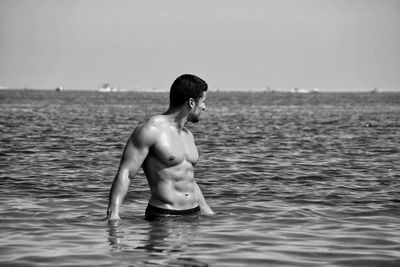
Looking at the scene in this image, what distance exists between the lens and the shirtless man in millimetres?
8023

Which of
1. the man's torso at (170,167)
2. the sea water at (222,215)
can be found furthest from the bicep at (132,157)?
the sea water at (222,215)

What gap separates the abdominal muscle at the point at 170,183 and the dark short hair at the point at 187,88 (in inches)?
30.3

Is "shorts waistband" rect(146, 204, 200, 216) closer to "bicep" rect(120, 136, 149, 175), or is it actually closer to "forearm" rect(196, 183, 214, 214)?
"forearm" rect(196, 183, 214, 214)

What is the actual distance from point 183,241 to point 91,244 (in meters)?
1.01

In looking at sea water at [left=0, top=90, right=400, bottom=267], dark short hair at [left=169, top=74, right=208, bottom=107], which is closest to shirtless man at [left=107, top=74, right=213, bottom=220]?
dark short hair at [left=169, top=74, right=208, bottom=107]

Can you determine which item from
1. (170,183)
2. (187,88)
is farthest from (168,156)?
(187,88)

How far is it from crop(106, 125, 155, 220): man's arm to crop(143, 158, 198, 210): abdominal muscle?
0.27 m

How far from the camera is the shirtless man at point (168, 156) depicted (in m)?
8.02

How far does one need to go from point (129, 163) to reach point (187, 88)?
1048 mm

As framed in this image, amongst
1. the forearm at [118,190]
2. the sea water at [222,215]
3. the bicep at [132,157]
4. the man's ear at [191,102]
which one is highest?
the man's ear at [191,102]

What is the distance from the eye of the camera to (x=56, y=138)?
2833 cm

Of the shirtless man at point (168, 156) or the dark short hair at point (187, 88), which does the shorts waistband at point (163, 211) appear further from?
the dark short hair at point (187, 88)

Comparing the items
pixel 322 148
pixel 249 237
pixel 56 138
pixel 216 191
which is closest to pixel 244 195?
pixel 216 191

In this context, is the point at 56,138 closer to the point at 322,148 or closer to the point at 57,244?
the point at 322,148
